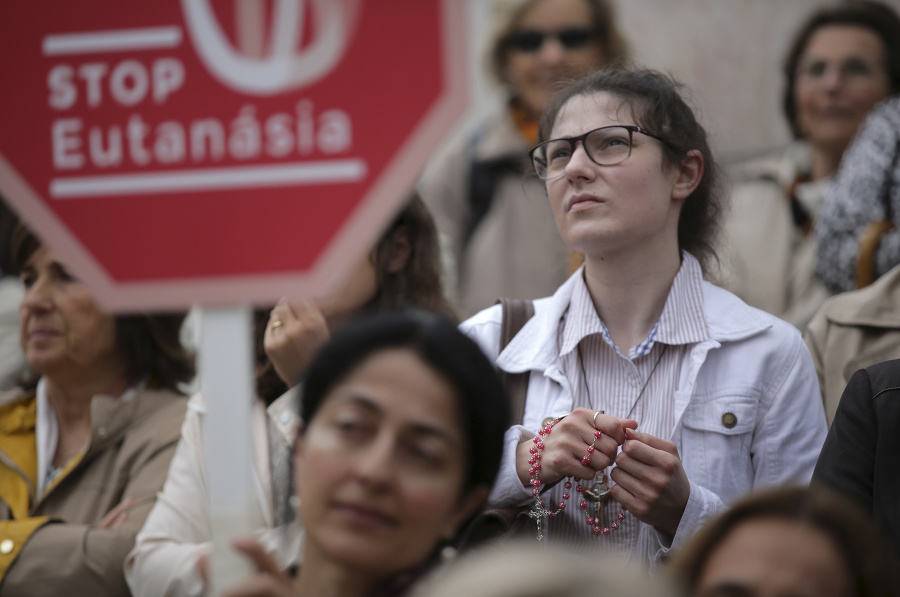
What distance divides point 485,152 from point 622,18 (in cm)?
191

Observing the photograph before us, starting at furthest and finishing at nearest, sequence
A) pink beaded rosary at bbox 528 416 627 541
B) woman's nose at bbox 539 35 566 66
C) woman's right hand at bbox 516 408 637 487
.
Result: woman's nose at bbox 539 35 566 66 < pink beaded rosary at bbox 528 416 627 541 < woman's right hand at bbox 516 408 637 487

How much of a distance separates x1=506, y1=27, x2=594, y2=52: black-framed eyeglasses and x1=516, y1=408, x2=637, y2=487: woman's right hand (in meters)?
2.89

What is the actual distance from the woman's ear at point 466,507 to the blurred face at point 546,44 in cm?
333

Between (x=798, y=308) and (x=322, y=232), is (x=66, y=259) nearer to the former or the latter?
(x=322, y=232)

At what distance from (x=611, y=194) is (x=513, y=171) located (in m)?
2.10

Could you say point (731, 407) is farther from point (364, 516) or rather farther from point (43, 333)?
point (43, 333)

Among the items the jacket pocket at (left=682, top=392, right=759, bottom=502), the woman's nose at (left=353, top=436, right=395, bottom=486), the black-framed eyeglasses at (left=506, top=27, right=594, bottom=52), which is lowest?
the jacket pocket at (left=682, top=392, right=759, bottom=502)

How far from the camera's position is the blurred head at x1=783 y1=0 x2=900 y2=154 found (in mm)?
5102

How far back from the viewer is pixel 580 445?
2.75 meters

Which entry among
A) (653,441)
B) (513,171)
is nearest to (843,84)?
(513,171)

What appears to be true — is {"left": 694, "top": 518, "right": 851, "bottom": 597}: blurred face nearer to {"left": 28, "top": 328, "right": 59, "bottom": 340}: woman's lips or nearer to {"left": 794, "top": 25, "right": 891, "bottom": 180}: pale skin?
{"left": 28, "top": 328, "right": 59, "bottom": 340}: woman's lips

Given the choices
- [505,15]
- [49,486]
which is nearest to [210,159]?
[49,486]

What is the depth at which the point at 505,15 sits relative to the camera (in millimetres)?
5426

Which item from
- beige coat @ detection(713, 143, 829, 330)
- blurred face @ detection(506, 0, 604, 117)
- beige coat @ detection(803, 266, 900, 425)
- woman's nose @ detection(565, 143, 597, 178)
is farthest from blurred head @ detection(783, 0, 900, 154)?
woman's nose @ detection(565, 143, 597, 178)
